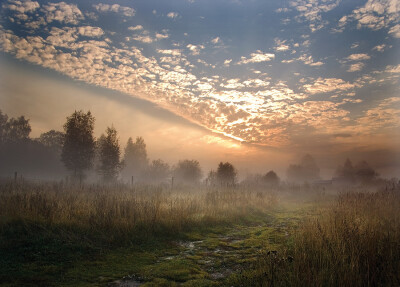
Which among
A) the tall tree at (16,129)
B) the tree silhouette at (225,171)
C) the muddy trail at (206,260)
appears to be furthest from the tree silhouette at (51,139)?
the muddy trail at (206,260)

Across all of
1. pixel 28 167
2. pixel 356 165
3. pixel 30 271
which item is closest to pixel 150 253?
pixel 30 271

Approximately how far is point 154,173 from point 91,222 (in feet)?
170

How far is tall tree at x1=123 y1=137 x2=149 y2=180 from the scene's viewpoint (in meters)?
59.8

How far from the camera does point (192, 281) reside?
15.9ft

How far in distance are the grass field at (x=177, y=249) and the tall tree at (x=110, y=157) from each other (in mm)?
25490

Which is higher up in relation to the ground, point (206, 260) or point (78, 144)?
point (78, 144)

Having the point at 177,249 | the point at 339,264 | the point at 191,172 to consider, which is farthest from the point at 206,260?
the point at 191,172

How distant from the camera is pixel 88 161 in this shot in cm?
3262

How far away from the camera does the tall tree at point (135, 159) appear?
59.8m

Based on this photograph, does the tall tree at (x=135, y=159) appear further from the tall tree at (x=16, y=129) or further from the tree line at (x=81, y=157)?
the tall tree at (x=16, y=129)

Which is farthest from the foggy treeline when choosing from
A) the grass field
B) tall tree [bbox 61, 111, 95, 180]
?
the grass field

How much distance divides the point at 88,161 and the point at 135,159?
28329mm

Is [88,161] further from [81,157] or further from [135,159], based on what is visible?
[135,159]

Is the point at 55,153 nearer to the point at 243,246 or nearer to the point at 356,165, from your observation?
the point at 243,246
